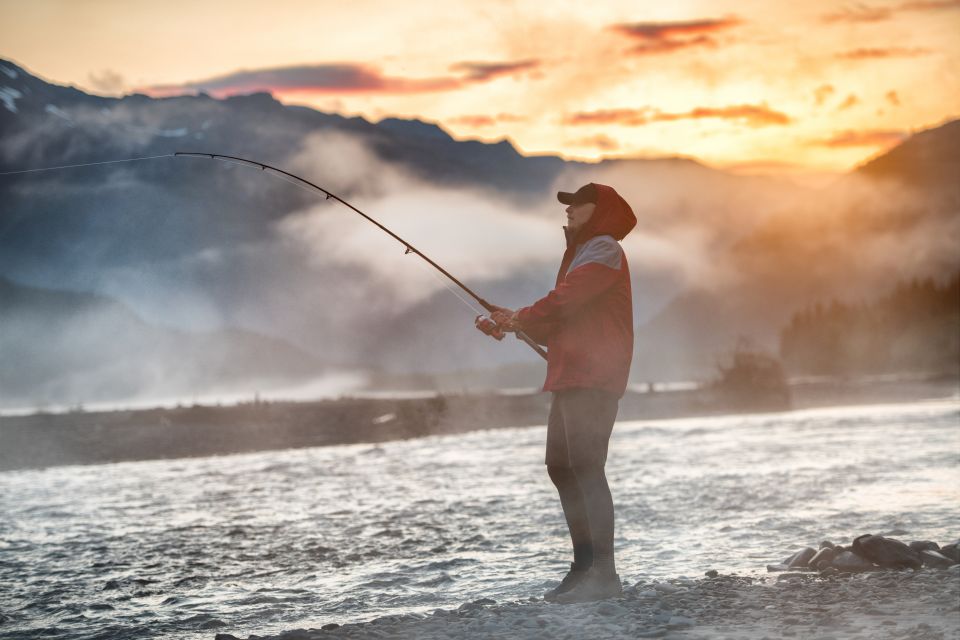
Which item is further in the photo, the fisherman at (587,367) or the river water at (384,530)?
the river water at (384,530)

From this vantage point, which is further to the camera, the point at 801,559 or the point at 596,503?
the point at 801,559

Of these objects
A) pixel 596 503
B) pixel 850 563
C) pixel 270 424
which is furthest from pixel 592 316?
pixel 270 424

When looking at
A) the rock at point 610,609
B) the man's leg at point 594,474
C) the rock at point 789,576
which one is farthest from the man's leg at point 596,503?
the rock at point 789,576

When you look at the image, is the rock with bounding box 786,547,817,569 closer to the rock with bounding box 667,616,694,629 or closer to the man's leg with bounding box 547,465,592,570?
the man's leg with bounding box 547,465,592,570

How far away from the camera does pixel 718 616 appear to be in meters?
7.27

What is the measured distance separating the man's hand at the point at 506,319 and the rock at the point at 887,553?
4.09 metres

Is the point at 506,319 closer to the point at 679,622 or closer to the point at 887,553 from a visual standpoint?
the point at 679,622

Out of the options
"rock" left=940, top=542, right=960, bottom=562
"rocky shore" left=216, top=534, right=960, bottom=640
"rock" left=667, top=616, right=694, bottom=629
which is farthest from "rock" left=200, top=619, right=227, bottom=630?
"rock" left=940, top=542, right=960, bottom=562

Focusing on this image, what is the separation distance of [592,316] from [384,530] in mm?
7611

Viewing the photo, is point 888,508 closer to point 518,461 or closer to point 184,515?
point 184,515

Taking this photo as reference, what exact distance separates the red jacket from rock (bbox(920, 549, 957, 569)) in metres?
3.55

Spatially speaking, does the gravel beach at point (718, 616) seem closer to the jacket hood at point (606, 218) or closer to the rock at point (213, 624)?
the rock at point (213, 624)

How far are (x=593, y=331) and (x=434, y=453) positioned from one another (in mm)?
28304

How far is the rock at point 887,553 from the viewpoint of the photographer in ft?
30.8
